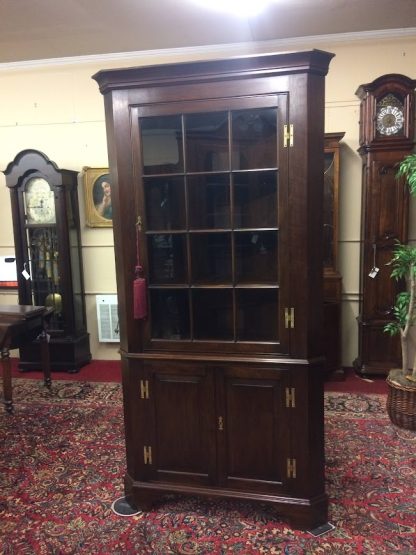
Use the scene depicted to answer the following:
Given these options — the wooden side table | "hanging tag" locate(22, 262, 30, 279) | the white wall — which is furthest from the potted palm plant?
"hanging tag" locate(22, 262, 30, 279)

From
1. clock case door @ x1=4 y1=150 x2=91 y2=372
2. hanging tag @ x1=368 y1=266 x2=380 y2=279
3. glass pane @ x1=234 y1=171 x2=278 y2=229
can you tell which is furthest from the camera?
clock case door @ x1=4 y1=150 x2=91 y2=372

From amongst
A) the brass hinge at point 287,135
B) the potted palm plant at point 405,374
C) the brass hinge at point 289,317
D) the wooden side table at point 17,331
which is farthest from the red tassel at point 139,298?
the potted palm plant at point 405,374

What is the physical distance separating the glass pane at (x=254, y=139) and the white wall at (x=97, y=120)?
2.26 metres

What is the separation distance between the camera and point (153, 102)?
2.02m

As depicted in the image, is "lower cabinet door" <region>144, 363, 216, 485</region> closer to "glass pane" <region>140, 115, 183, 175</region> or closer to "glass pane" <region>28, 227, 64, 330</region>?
"glass pane" <region>140, 115, 183, 175</region>

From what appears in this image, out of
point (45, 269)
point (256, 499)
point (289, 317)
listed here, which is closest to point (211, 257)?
point (289, 317)

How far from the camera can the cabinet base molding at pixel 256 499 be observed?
2121 millimetres

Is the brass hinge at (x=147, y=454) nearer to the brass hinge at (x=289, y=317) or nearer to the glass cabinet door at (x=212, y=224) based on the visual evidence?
the glass cabinet door at (x=212, y=224)

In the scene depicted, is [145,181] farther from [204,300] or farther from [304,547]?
[304,547]

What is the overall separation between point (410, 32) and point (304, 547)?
387 centimetres

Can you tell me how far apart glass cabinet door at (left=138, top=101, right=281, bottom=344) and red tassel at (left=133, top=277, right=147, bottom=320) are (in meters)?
0.07

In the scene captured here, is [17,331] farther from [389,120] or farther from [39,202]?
[389,120]

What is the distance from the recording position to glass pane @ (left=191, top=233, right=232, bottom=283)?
212cm

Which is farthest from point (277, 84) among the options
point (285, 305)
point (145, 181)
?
point (285, 305)
